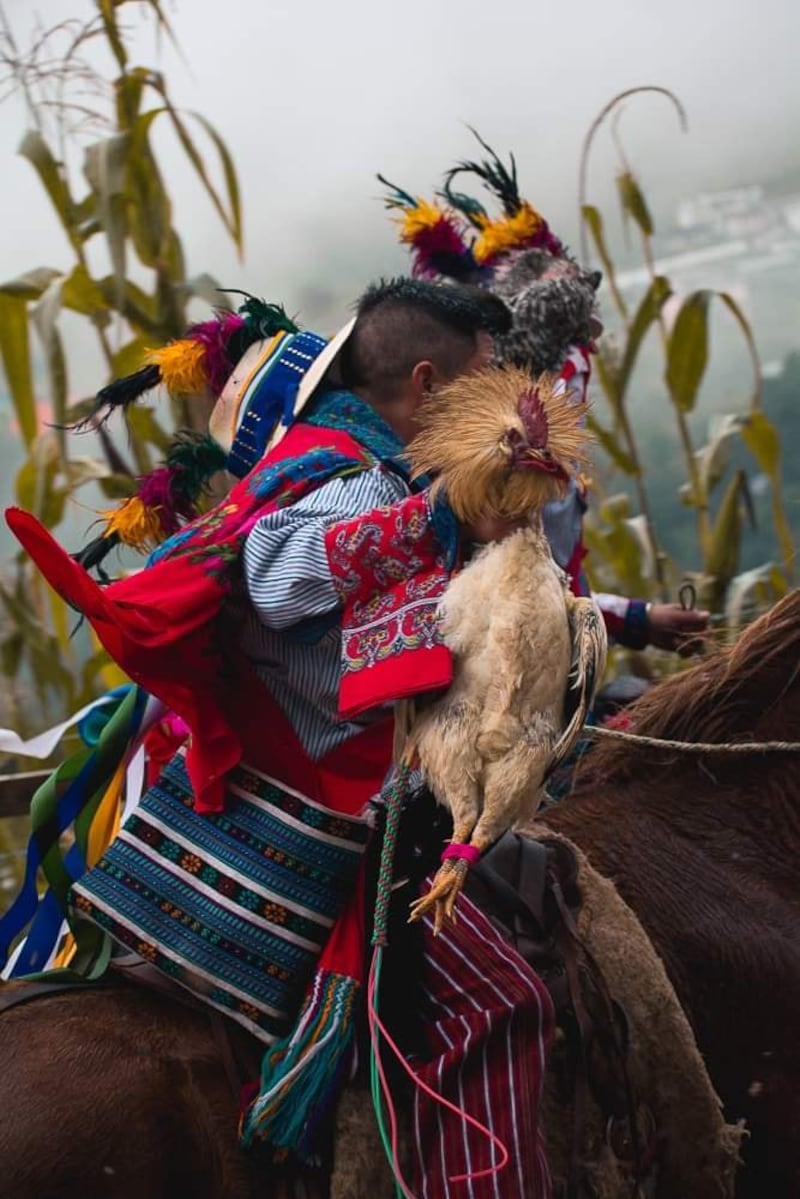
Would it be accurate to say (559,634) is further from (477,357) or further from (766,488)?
(766,488)

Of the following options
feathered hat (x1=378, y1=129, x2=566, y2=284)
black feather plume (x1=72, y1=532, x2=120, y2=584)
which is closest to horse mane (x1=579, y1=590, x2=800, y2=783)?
black feather plume (x1=72, y1=532, x2=120, y2=584)

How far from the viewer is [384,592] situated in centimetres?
169

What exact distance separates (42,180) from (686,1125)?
252cm

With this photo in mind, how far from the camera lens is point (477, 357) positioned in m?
2.12

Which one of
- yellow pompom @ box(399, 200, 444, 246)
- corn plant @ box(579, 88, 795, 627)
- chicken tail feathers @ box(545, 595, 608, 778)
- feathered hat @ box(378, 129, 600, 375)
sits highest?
yellow pompom @ box(399, 200, 444, 246)

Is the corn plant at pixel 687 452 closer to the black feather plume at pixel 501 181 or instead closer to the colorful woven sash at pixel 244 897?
the black feather plume at pixel 501 181

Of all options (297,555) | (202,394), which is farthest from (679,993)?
(202,394)

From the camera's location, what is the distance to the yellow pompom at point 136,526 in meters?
2.10

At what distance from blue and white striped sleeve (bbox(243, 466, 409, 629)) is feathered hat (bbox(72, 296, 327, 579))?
323 millimetres

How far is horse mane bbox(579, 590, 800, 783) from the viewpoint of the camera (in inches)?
88.3

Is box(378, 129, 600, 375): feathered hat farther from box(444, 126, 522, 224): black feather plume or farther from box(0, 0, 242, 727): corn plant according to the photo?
box(0, 0, 242, 727): corn plant

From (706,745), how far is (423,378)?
73cm

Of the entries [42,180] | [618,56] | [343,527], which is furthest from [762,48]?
[343,527]

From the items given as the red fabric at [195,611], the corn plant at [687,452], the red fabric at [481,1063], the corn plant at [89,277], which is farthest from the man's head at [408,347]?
the corn plant at [687,452]
